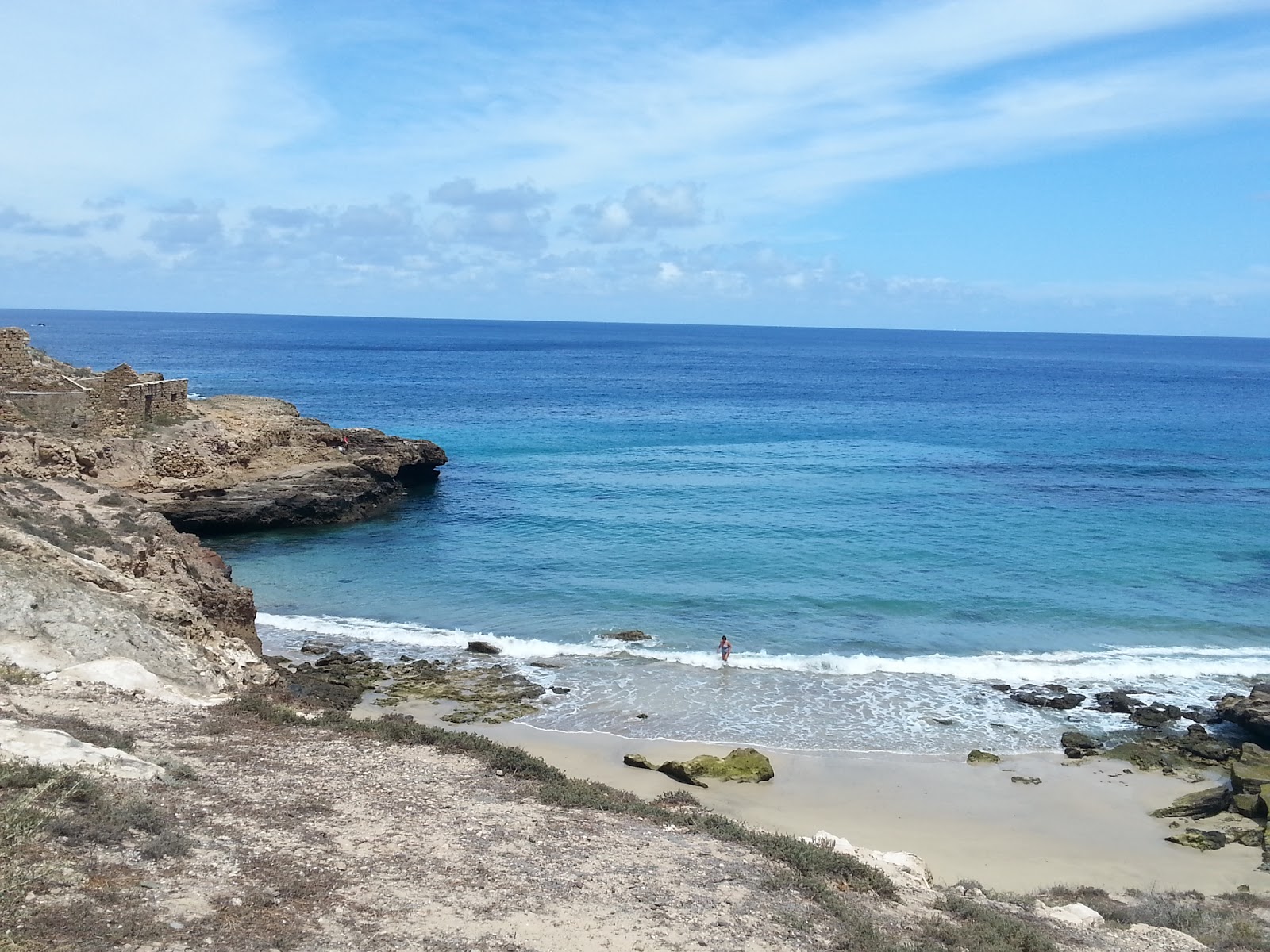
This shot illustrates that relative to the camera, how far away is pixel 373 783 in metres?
12.2

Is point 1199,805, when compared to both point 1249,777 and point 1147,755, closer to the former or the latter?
point 1249,777

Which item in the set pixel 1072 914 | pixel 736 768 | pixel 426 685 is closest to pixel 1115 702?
pixel 736 768

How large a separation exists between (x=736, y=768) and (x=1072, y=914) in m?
7.50

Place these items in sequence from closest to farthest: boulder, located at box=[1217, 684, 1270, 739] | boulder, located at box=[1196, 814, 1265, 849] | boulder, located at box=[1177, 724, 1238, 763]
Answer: boulder, located at box=[1196, 814, 1265, 849]
boulder, located at box=[1177, 724, 1238, 763]
boulder, located at box=[1217, 684, 1270, 739]

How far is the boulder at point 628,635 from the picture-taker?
2648cm

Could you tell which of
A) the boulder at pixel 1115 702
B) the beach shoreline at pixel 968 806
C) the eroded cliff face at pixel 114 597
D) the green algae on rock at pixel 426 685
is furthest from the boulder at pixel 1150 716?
the eroded cliff face at pixel 114 597

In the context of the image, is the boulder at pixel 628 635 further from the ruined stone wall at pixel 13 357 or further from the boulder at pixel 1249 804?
the ruined stone wall at pixel 13 357

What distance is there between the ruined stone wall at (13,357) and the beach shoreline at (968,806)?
19.5 metres

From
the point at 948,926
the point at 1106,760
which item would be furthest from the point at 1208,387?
the point at 948,926

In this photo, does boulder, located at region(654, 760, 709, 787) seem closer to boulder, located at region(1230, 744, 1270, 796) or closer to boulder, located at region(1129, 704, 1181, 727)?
boulder, located at region(1230, 744, 1270, 796)

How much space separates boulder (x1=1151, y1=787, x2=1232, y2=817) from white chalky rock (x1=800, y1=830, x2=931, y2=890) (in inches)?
310

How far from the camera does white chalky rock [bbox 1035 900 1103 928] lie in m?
11.4

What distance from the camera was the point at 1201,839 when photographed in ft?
54.8

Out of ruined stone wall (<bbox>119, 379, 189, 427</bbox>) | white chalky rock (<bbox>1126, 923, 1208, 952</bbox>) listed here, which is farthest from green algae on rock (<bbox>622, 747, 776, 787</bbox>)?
ruined stone wall (<bbox>119, 379, 189, 427</bbox>)
